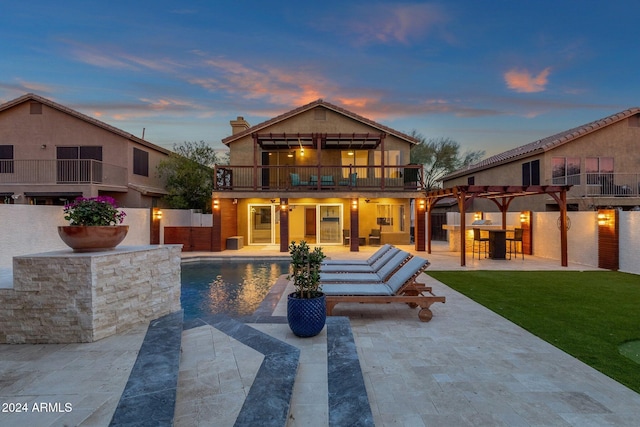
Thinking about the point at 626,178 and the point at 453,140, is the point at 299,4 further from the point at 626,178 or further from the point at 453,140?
the point at 453,140

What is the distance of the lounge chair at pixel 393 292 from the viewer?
17.3 ft

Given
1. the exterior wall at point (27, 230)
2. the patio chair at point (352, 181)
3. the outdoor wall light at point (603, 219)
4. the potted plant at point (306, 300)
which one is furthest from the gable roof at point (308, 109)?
the potted plant at point (306, 300)

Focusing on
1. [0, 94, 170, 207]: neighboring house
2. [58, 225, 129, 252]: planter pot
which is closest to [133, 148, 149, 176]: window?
[0, 94, 170, 207]: neighboring house

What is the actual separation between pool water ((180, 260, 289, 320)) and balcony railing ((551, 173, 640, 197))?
55.8 feet

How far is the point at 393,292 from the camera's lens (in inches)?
215

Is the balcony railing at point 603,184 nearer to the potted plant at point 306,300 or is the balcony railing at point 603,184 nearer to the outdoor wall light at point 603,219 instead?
the outdoor wall light at point 603,219

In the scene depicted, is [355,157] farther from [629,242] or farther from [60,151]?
[60,151]

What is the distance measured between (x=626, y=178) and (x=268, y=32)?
21263 mm

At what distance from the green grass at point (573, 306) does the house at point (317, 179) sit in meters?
7.57

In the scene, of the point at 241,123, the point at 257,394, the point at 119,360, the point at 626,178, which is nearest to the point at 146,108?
the point at 241,123

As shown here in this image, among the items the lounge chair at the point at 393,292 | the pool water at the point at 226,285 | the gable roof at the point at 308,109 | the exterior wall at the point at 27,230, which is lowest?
the pool water at the point at 226,285

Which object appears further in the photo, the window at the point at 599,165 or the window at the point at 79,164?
the window at the point at 599,165

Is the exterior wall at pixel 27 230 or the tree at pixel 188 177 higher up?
the tree at pixel 188 177

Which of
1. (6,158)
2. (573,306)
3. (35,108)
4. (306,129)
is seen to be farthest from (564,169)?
(6,158)
